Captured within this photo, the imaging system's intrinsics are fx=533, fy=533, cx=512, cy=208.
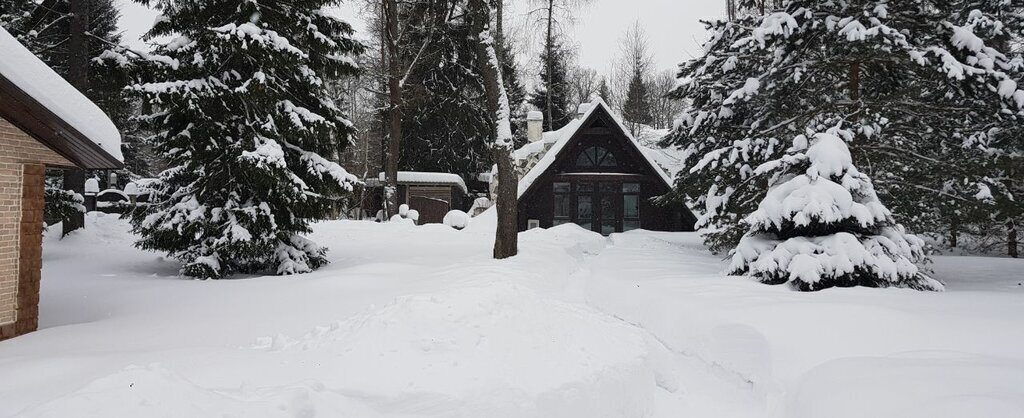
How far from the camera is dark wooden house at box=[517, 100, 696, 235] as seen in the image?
22.9 metres

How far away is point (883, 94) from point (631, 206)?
43.8ft

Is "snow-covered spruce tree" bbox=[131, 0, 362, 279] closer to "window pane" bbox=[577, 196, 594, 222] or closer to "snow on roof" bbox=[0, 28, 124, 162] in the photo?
"snow on roof" bbox=[0, 28, 124, 162]

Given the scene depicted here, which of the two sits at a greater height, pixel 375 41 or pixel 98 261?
pixel 375 41

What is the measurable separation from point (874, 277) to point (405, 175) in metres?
23.1

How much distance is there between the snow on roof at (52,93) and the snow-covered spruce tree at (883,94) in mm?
9261

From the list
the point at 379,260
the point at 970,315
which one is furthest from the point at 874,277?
the point at 379,260

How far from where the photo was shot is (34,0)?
14.5 m

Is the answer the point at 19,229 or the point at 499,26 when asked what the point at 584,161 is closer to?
the point at 499,26

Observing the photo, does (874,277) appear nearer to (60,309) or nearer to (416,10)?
(60,309)

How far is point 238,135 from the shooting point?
10359mm

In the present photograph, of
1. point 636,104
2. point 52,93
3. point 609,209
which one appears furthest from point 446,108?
point 52,93

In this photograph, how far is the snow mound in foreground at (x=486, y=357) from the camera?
4480mm

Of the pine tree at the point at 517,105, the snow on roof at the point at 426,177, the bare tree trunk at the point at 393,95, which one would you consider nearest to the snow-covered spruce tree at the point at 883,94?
the bare tree trunk at the point at 393,95

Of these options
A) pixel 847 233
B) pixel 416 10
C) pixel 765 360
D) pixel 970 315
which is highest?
pixel 416 10
